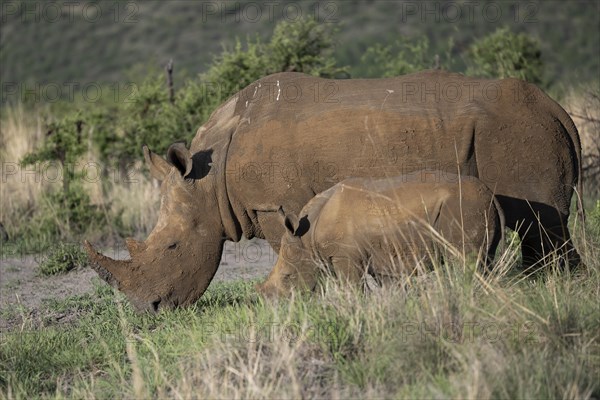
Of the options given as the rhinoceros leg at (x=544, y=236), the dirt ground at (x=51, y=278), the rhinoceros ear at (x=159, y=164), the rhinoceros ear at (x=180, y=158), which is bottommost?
the dirt ground at (x=51, y=278)

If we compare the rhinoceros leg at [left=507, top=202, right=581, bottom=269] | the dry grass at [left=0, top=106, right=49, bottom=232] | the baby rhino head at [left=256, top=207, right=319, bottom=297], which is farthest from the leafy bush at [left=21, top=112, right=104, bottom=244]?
the rhinoceros leg at [left=507, top=202, right=581, bottom=269]

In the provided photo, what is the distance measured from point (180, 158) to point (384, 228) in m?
1.77

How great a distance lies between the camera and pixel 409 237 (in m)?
7.58

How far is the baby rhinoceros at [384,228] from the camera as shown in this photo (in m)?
7.42

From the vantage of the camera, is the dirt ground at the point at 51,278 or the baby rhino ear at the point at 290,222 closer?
the baby rhino ear at the point at 290,222

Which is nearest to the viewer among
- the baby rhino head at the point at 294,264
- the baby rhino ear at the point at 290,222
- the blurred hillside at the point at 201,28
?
the baby rhino ear at the point at 290,222

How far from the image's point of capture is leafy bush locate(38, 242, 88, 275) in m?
11.3

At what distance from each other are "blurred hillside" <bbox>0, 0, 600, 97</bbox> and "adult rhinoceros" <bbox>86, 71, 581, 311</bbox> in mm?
27979

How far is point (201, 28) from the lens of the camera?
131ft

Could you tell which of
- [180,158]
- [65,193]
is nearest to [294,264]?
[180,158]

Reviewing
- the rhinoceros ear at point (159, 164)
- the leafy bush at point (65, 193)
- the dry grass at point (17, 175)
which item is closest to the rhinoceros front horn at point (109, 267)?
the rhinoceros ear at point (159, 164)

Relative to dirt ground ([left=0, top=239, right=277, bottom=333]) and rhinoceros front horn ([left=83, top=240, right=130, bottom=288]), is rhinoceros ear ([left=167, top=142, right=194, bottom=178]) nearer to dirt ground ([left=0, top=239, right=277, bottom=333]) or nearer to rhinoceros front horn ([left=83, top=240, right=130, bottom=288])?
rhinoceros front horn ([left=83, top=240, right=130, bottom=288])

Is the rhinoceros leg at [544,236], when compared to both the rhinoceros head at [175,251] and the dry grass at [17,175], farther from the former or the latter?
the dry grass at [17,175]

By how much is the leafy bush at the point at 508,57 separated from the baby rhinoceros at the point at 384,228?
31.0 ft
